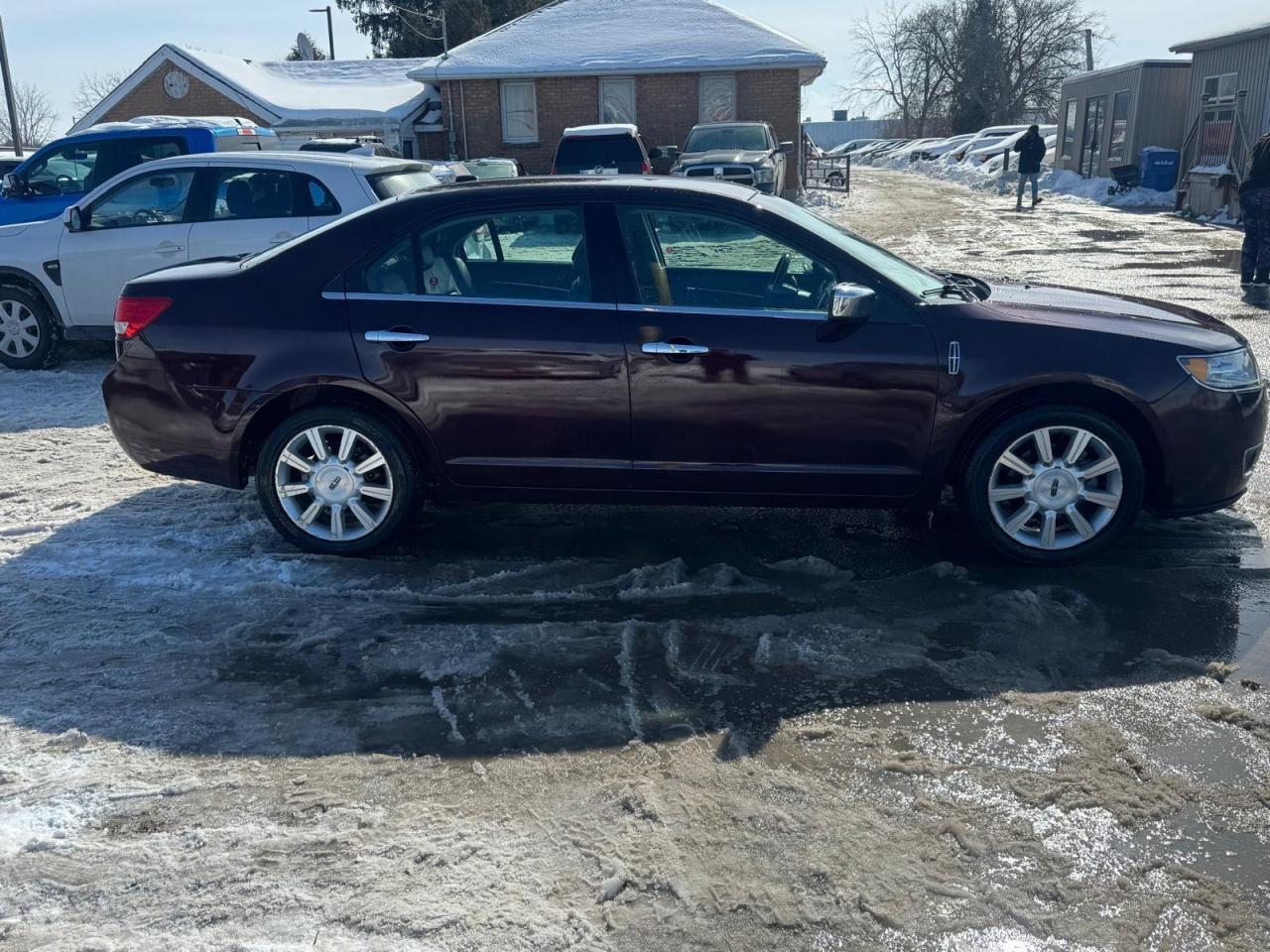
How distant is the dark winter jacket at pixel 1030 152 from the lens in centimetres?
2545

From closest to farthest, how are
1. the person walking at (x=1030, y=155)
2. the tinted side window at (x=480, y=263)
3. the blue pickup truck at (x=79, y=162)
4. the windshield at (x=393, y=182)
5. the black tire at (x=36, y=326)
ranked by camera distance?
the tinted side window at (x=480, y=263) → the windshield at (x=393, y=182) → the black tire at (x=36, y=326) → the blue pickup truck at (x=79, y=162) → the person walking at (x=1030, y=155)

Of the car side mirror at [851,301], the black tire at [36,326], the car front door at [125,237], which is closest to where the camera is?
the car side mirror at [851,301]

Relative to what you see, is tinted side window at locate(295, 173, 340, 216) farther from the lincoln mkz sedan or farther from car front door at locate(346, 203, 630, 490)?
car front door at locate(346, 203, 630, 490)

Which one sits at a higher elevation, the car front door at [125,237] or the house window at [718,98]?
the house window at [718,98]

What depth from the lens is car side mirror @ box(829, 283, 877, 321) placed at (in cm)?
451

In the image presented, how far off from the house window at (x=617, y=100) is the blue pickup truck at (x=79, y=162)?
18.2 meters

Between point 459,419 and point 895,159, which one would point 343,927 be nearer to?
point 459,419

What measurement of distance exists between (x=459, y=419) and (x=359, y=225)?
1.00 metres

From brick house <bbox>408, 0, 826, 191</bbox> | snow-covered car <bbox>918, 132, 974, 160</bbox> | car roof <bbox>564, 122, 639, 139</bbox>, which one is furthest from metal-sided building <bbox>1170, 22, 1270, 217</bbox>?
snow-covered car <bbox>918, 132, 974, 160</bbox>

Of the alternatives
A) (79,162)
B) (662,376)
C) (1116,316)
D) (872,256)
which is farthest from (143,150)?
(1116,316)

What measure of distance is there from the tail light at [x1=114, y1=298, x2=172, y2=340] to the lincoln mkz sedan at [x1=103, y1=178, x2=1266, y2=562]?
2cm

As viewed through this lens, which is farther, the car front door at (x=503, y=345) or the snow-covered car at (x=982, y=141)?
the snow-covered car at (x=982, y=141)

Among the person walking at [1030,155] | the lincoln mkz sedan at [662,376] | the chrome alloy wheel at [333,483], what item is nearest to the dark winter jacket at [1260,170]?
the lincoln mkz sedan at [662,376]

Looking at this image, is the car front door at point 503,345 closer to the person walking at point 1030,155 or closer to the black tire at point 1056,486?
the black tire at point 1056,486
